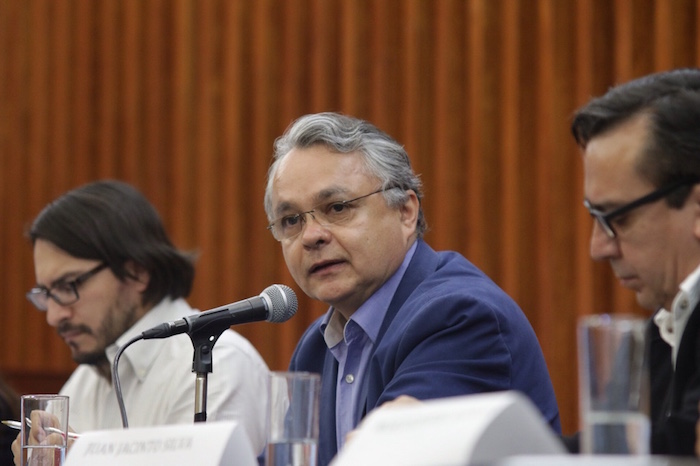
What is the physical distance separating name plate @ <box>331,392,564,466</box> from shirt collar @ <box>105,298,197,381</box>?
2105 millimetres

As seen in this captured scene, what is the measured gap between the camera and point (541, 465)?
1083 millimetres

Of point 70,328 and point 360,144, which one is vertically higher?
point 360,144

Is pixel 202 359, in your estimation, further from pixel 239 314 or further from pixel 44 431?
pixel 44 431

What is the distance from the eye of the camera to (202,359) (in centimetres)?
199

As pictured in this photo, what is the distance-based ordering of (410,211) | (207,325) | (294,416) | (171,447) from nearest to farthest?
(294,416), (171,447), (207,325), (410,211)

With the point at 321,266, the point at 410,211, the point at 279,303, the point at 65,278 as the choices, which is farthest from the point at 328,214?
the point at 65,278

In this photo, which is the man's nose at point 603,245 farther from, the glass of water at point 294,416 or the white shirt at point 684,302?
the glass of water at point 294,416

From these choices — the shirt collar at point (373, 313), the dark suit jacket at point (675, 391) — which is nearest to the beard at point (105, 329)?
the shirt collar at point (373, 313)

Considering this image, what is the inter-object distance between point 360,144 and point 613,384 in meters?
1.53

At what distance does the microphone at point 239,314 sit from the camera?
2.00 m

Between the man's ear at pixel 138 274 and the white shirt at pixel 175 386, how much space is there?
0.09 meters

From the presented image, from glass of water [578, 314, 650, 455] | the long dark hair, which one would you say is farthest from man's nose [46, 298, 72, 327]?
glass of water [578, 314, 650, 455]

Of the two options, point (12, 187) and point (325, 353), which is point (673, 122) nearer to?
point (325, 353)

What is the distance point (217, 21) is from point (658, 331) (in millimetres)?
3229
